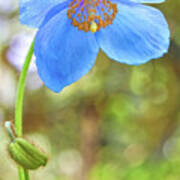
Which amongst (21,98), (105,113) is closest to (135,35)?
(21,98)

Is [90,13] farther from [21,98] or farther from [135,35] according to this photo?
[21,98]

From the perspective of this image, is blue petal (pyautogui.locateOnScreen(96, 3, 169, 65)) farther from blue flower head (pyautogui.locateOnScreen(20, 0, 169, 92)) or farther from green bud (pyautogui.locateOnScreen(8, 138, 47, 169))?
green bud (pyautogui.locateOnScreen(8, 138, 47, 169))

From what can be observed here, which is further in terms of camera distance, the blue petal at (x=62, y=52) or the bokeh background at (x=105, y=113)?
the bokeh background at (x=105, y=113)

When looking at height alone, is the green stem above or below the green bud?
above

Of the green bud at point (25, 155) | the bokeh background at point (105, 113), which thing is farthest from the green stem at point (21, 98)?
the bokeh background at point (105, 113)

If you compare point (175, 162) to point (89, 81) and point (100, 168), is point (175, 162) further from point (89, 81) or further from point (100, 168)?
point (89, 81)

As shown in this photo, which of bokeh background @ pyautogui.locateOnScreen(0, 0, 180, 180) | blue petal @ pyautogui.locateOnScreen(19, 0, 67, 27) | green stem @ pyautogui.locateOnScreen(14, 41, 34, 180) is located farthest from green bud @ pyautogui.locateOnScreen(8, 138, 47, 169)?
bokeh background @ pyautogui.locateOnScreen(0, 0, 180, 180)

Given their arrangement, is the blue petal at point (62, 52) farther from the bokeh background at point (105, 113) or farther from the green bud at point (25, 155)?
the bokeh background at point (105, 113)
